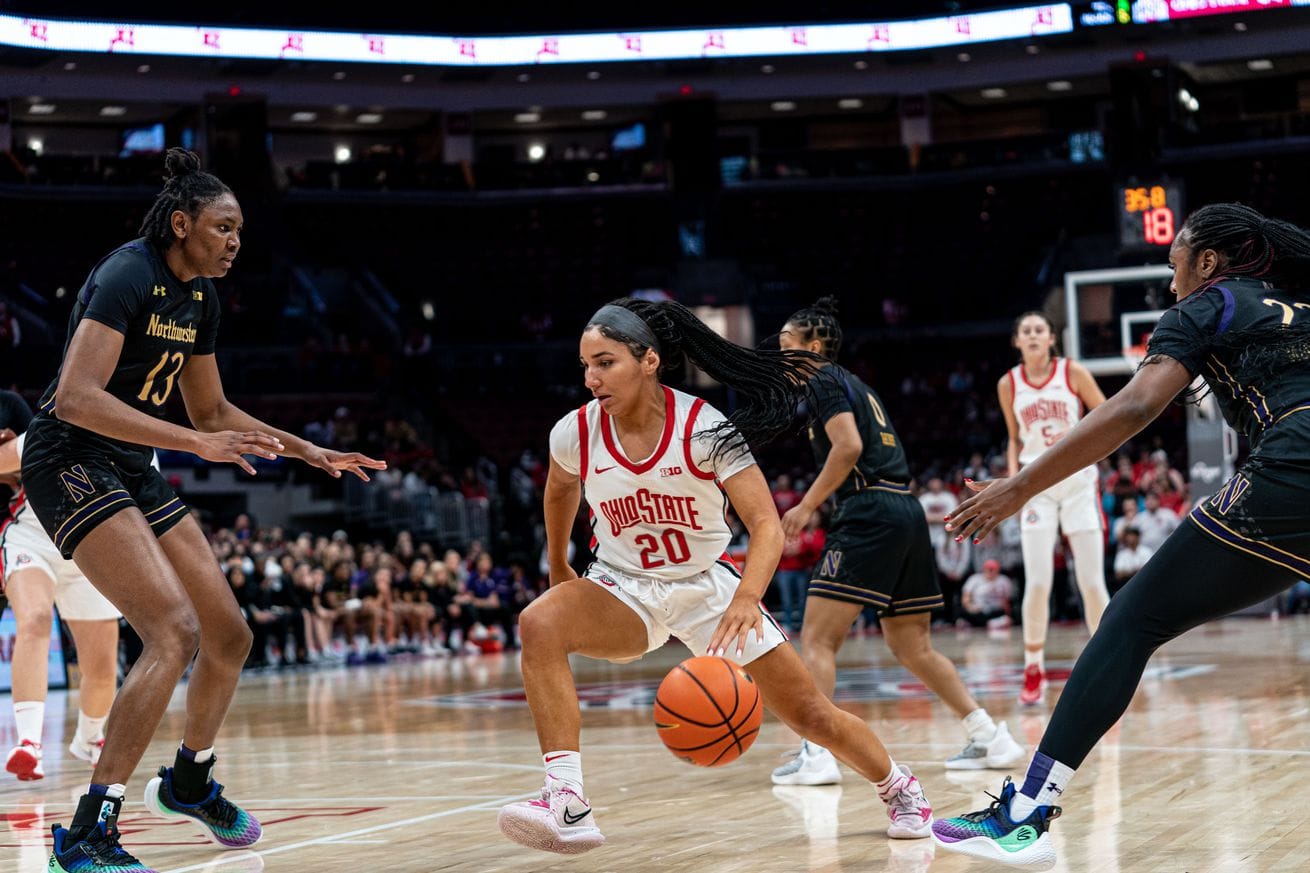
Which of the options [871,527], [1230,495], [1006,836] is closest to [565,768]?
[1006,836]

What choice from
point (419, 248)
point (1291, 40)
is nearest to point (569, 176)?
point (419, 248)

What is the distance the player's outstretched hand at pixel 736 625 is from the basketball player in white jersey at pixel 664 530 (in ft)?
0.04

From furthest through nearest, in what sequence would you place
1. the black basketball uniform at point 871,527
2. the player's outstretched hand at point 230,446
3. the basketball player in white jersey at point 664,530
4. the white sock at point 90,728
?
the white sock at point 90,728, the black basketball uniform at point 871,527, the basketball player in white jersey at point 664,530, the player's outstretched hand at point 230,446

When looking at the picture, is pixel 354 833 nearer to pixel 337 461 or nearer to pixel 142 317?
pixel 337 461

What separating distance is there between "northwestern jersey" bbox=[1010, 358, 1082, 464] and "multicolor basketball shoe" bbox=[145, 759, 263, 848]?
6.10m

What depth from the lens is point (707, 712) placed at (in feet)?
15.3

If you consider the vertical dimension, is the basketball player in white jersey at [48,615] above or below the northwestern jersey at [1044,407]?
below

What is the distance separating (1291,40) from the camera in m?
33.8

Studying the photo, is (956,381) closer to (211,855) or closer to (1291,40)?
(1291,40)

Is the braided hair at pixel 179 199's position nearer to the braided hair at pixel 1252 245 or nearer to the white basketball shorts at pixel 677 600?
the white basketball shorts at pixel 677 600

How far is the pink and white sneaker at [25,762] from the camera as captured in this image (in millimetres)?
7297

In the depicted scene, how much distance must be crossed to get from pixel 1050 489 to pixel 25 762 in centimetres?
626

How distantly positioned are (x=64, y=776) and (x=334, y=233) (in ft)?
94.0

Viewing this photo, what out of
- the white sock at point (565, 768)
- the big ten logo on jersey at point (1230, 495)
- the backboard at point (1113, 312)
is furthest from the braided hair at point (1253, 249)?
the backboard at point (1113, 312)
